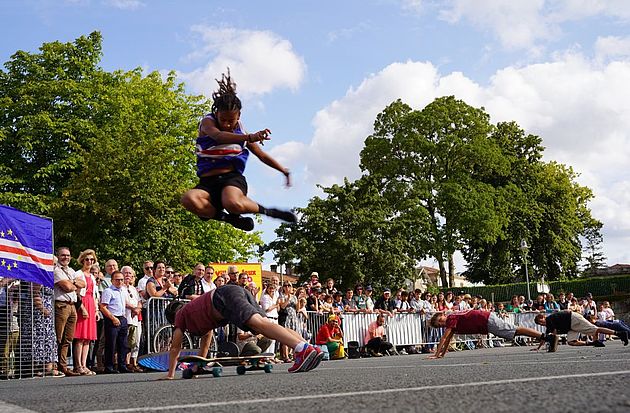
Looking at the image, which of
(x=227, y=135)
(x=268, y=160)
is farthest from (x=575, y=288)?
(x=227, y=135)

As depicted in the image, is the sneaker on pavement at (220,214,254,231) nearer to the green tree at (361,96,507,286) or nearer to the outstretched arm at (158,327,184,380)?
the outstretched arm at (158,327,184,380)

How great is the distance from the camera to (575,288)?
165 feet

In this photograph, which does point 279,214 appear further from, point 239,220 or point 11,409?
point 11,409

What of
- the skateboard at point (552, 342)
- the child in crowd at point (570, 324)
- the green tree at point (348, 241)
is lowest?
the skateboard at point (552, 342)

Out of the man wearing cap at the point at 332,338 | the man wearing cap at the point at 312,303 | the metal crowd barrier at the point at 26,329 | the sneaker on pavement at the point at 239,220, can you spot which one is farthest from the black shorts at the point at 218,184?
the man wearing cap at the point at 312,303

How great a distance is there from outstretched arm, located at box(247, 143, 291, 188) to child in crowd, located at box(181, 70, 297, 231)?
0.04 feet

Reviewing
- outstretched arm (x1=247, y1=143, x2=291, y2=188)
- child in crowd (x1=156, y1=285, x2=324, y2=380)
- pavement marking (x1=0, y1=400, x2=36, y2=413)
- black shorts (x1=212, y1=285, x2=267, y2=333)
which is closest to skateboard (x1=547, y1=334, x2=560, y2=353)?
child in crowd (x1=156, y1=285, x2=324, y2=380)

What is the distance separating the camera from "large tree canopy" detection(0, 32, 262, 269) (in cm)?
2962

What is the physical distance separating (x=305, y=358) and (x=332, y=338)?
9794 mm

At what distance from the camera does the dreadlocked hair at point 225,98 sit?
7.56m

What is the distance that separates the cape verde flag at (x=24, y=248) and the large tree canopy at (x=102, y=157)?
17152 millimetres

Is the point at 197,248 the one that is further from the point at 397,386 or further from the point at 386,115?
the point at 397,386

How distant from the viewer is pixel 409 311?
850 inches

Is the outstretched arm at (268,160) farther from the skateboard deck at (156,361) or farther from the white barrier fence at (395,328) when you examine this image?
the white barrier fence at (395,328)
